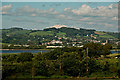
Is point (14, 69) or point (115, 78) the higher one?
point (14, 69)

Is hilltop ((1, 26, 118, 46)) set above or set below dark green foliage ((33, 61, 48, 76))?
above

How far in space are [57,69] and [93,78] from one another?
4.69 metres

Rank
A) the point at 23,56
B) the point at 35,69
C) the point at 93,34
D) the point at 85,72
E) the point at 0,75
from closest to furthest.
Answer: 1. the point at 0,75
2. the point at 35,69
3. the point at 85,72
4. the point at 23,56
5. the point at 93,34

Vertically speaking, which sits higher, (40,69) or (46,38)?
(46,38)

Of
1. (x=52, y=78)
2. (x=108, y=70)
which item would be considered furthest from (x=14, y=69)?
(x=108, y=70)

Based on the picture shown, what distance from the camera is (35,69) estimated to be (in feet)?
58.9

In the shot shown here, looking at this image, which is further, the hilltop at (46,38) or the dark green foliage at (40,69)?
the hilltop at (46,38)

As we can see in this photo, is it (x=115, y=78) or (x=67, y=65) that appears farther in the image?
(x=67, y=65)

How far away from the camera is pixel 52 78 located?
1820 cm

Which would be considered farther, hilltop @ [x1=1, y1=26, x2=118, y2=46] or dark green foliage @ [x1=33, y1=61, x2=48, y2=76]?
hilltop @ [x1=1, y1=26, x2=118, y2=46]

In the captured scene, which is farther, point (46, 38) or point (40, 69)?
point (46, 38)

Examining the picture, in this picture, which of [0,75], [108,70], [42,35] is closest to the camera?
[0,75]

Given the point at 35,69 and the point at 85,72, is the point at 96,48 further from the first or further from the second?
the point at 35,69

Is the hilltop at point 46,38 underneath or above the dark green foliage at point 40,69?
above
